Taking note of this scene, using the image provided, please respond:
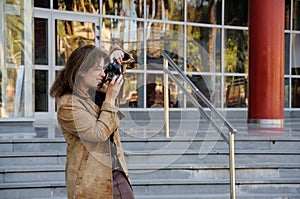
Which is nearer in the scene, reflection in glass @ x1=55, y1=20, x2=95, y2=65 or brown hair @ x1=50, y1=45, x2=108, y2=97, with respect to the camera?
brown hair @ x1=50, y1=45, x2=108, y2=97

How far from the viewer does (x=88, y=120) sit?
1748mm

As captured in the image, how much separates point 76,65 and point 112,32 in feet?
10.9

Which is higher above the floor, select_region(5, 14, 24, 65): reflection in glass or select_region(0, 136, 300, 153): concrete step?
select_region(5, 14, 24, 65): reflection in glass

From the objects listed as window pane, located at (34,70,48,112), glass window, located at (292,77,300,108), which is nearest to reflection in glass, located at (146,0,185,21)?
window pane, located at (34,70,48,112)

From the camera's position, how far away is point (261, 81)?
8.10 m

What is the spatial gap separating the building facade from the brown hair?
212cm

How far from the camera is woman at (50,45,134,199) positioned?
1758mm

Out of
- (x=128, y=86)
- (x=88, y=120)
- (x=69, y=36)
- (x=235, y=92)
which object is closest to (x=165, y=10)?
(x=69, y=36)

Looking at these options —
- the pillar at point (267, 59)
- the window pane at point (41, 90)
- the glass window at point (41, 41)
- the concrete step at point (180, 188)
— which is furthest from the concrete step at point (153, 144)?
the glass window at point (41, 41)

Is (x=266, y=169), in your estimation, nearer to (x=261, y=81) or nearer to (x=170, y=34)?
(x=170, y=34)

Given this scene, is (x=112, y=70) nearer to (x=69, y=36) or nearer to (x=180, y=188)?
(x=180, y=188)

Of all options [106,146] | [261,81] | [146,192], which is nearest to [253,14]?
[261,81]

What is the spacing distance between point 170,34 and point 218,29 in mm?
9571

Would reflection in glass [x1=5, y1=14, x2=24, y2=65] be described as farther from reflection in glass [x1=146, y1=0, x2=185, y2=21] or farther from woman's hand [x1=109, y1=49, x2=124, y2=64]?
woman's hand [x1=109, y1=49, x2=124, y2=64]
